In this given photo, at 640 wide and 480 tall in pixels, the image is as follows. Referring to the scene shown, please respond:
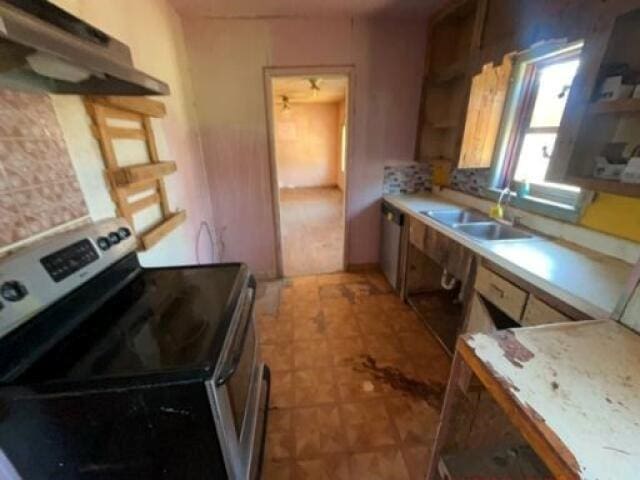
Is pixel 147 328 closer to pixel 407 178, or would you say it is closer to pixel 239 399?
pixel 239 399

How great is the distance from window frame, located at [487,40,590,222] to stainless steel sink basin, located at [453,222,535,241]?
172mm

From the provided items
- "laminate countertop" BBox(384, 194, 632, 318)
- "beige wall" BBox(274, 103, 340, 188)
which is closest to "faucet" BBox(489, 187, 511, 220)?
"laminate countertop" BBox(384, 194, 632, 318)

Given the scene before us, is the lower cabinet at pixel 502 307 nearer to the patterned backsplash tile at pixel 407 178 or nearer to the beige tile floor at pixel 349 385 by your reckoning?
the beige tile floor at pixel 349 385

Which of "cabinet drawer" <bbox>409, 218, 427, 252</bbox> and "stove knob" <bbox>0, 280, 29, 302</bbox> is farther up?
"stove knob" <bbox>0, 280, 29, 302</bbox>

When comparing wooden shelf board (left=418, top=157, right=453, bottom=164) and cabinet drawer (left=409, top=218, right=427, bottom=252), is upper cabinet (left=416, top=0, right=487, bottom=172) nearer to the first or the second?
wooden shelf board (left=418, top=157, right=453, bottom=164)

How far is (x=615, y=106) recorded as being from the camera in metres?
1.04

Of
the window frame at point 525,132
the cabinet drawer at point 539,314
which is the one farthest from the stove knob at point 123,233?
the window frame at point 525,132

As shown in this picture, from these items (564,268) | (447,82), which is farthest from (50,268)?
(447,82)

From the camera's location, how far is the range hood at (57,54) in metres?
0.48

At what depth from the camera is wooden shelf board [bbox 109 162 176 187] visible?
4.15 ft

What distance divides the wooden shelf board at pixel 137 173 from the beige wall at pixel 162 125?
6cm

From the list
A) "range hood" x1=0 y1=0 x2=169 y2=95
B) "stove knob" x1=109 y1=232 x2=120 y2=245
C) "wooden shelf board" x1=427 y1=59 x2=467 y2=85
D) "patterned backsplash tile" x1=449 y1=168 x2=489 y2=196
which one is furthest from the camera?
"patterned backsplash tile" x1=449 y1=168 x2=489 y2=196

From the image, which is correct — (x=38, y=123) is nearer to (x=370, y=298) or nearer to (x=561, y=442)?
(x=561, y=442)

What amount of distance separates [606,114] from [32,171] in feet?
6.80
